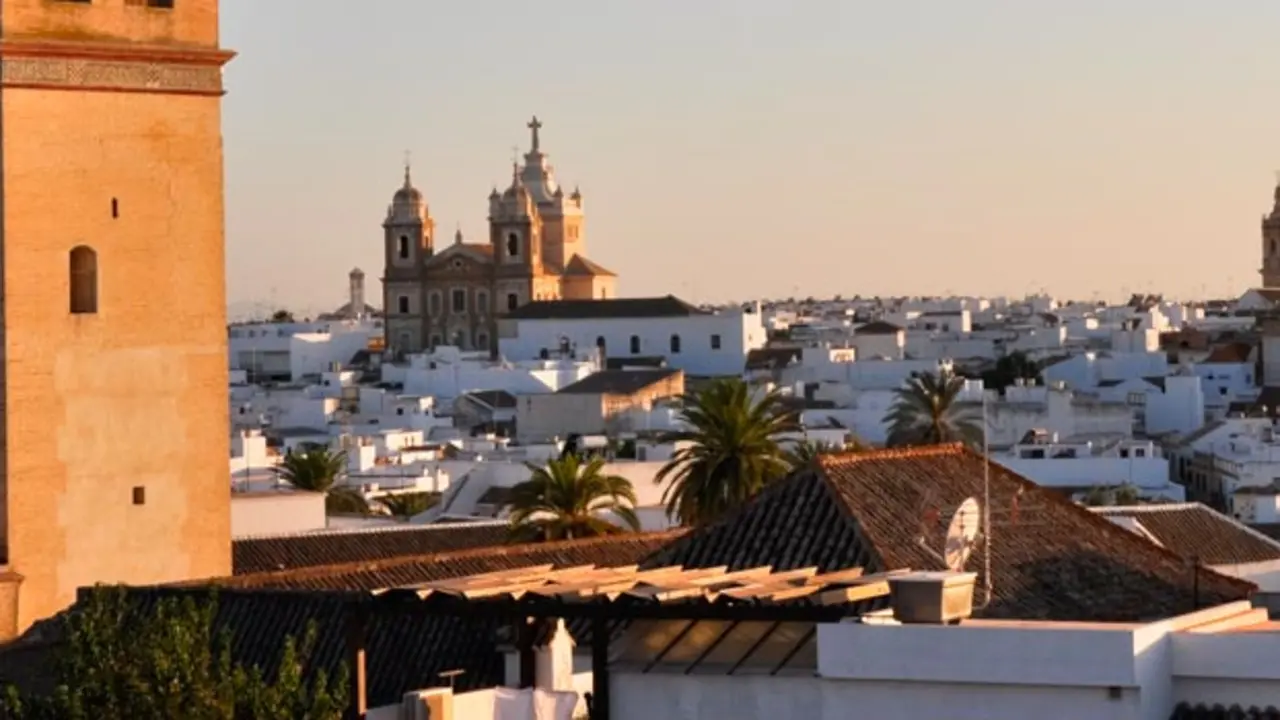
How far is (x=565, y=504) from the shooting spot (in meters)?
32.1

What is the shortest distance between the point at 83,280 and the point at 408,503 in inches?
985

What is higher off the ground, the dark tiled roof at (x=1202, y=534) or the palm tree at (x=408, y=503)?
the dark tiled roof at (x=1202, y=534)

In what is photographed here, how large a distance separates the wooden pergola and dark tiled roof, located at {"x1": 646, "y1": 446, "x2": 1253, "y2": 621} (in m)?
4.72

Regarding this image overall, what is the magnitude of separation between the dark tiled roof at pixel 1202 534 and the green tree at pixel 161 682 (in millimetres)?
17453

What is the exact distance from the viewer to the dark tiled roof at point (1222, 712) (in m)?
11.1

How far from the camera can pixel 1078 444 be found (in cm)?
6309

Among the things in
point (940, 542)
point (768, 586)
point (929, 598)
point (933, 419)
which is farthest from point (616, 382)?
point (929, 598)

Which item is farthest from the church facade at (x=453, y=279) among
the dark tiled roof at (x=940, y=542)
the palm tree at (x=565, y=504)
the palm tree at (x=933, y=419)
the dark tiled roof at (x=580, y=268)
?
the dark tiled roof at (x=940, y=542)

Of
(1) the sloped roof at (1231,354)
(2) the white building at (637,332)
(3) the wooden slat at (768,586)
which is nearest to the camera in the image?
(3) the wooden slat at (768,586)

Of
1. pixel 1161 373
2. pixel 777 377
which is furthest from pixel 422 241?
pixel 1161 373

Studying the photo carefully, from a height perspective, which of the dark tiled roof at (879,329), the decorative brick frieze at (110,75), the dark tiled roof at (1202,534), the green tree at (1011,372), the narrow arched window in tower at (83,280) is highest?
the decorative brick frieze at (110,75)

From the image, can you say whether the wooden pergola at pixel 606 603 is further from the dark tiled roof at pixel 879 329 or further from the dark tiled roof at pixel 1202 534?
the dark tiled roof at pixel 879 329

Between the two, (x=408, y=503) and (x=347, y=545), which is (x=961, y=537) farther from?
(x=408, y=503)

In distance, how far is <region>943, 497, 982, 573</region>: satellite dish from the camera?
15.6 meters
